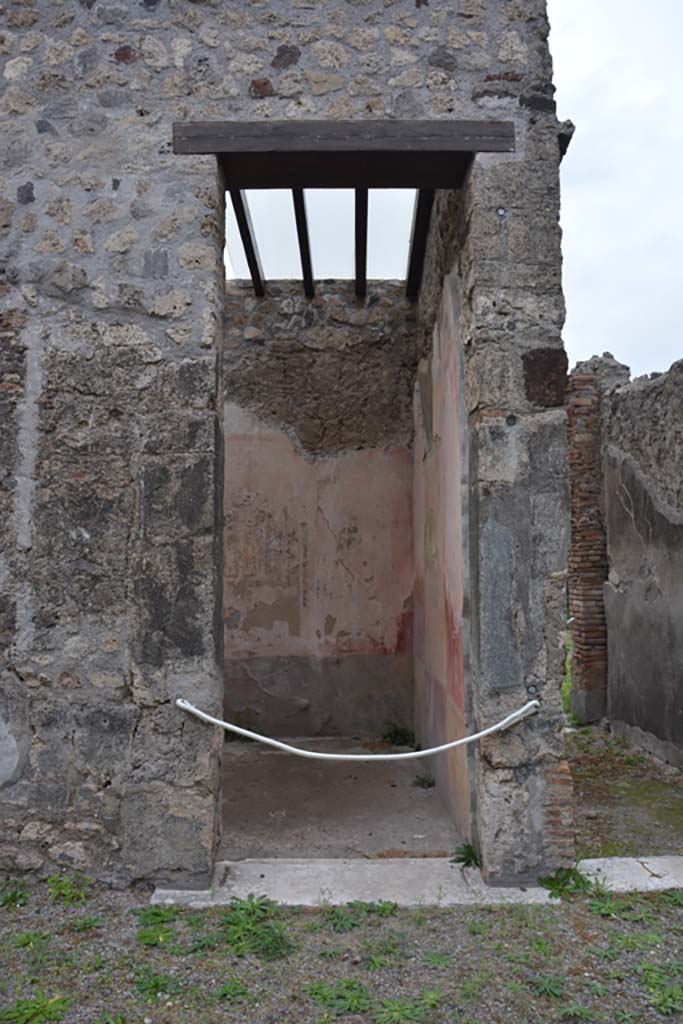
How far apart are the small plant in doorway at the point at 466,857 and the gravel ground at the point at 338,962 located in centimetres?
34

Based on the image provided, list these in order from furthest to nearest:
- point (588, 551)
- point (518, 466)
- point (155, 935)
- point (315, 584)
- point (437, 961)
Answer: point (588, 551), point (315, 584), point (518, 466), point (155, 935), point (437, 961)

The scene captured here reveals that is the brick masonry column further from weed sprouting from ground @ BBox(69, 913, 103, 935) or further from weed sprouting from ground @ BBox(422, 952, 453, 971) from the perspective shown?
weed sprouting from ground @ BBox(69, 913, 103, 935)

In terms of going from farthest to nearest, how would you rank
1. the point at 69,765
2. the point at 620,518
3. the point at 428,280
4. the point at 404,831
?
1. the point at 620,518
2. the point at 428,280
3. the point at 404,831
4. the point at 69,765

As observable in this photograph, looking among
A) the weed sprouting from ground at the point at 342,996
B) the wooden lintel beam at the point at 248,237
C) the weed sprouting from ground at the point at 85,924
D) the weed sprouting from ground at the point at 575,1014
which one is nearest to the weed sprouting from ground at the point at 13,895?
the weed sprouting from ground at the point at 85,924

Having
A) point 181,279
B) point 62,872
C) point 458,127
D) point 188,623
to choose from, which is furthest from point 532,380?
point 62,872

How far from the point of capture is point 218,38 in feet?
11.1

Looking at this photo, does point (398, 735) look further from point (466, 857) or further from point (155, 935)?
point (155, 935)

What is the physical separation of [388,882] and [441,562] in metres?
1.80

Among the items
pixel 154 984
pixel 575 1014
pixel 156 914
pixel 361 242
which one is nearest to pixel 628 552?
pixel 361 242

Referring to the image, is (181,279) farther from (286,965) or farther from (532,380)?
(286,965)

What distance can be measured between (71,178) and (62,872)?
2807 mm

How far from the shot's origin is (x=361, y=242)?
190 inches

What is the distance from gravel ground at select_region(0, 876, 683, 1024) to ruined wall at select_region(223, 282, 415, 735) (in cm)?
304

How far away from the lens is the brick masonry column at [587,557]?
666 cm
